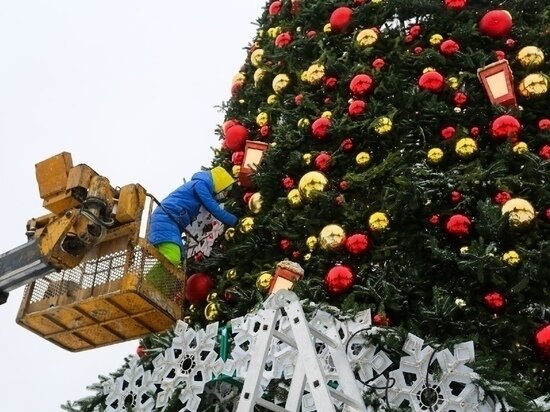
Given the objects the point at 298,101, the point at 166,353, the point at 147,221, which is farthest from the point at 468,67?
the point at 166,353

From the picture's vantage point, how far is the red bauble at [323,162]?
7.29 metres

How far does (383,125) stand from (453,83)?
2.53ft

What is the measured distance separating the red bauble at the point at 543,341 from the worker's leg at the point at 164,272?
10.0 ft

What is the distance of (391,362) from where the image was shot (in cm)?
552

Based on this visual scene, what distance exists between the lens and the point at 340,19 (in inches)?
329

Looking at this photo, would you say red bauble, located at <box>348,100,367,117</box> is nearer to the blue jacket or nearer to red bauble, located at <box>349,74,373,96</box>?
red bauble, located at <box>349,74,373,96</box>

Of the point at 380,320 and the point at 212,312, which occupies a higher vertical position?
the point at 212,312

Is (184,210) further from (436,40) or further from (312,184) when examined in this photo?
(436,40)

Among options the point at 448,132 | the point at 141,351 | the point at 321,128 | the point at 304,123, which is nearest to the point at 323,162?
the point at 321,128

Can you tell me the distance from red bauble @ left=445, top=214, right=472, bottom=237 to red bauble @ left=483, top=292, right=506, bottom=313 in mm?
539

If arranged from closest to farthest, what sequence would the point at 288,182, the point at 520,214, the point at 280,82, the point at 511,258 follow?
the point at 511,258 < the point at 520,214 < the point at 288,182 < the point at 280,82

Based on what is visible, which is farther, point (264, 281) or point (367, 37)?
point (367, 37)

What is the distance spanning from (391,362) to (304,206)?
2.02 m

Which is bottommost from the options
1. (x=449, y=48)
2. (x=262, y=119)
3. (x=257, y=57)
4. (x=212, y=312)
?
(x=212, y=312)
